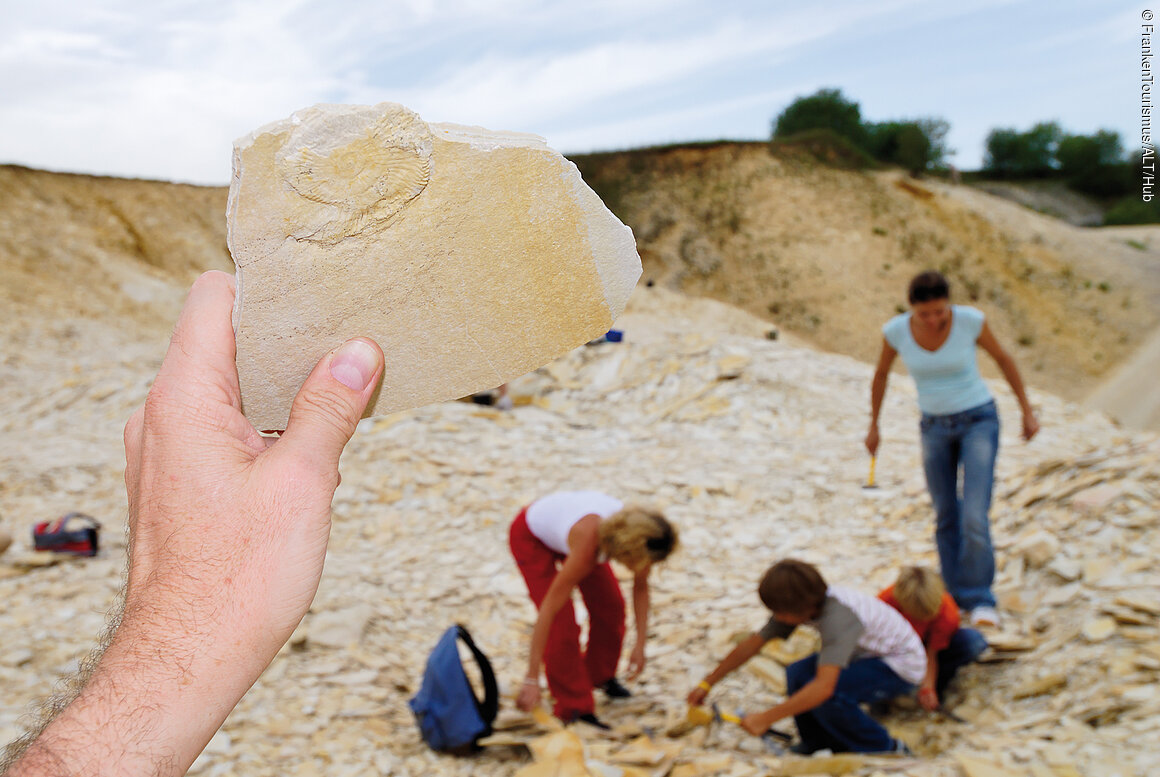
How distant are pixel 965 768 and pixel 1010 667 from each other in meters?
1.24

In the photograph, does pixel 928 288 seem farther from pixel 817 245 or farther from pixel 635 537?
pixel 817 245

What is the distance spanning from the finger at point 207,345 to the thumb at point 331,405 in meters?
0.19

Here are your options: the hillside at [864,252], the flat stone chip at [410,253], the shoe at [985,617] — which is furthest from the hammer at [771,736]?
the hillside at [864,252]

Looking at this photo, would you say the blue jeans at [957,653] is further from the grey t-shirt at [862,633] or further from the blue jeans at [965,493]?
the blue jeans at [965,493]

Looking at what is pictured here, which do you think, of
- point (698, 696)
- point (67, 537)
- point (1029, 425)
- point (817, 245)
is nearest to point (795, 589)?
point (698, 696)

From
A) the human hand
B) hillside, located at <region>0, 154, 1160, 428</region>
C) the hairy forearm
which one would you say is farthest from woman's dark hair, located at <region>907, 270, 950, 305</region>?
hillside, located at <region>0, 154, 1160, 428</region>

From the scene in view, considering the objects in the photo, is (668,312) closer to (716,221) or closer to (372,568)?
(716,221)

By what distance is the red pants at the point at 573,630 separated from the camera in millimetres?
3916

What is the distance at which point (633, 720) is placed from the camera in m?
4.14

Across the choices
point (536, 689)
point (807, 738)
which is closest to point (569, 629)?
point (536, 689)

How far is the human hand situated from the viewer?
125 centimetres

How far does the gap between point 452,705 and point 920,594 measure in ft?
7.33

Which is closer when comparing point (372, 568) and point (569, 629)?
point (569, 629)

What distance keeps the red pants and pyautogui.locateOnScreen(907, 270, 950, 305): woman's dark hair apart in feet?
7.07
